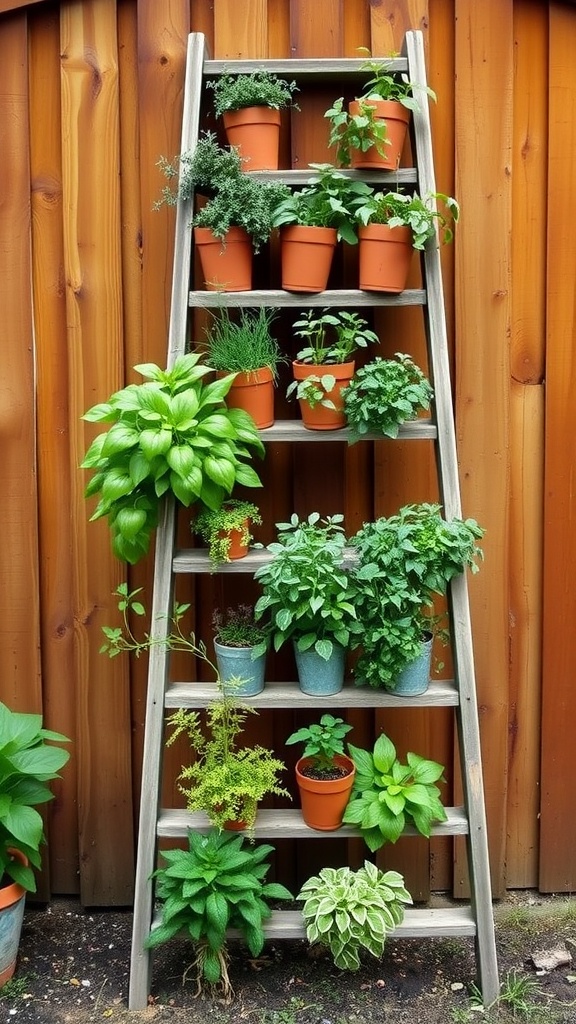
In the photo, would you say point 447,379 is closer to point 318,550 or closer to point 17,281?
point 318,550

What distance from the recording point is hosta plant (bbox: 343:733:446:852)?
2602 mm

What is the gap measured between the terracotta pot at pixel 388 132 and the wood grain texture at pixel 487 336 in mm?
303

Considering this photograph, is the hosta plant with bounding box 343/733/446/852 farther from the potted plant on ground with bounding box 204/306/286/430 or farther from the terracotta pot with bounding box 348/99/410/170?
the terracotta pot with bounding box 348/99/410/170

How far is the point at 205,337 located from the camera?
117 inches

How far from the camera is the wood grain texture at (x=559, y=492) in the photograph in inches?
117

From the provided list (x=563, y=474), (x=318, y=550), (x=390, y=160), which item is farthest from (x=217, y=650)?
(x=390, y=160)

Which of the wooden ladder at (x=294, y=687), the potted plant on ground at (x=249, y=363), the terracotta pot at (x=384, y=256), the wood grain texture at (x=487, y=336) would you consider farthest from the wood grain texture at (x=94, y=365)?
the wood grain texture at (x=487, y=336)

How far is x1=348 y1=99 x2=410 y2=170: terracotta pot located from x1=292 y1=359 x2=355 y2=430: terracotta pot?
58 centimetres

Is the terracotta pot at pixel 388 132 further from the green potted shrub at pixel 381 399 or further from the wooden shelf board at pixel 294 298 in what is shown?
the green potted shrub at pixel 381 399

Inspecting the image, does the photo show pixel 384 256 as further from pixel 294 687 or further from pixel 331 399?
pixel 294 687

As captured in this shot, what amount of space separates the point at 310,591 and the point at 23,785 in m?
1.06

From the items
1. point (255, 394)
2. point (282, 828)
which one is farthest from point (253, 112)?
point (282, 828)

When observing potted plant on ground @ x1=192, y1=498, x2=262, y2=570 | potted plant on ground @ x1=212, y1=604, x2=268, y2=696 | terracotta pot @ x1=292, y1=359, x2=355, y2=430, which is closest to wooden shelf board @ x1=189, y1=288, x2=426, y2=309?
terracotta pot @ x1=292, y1=359, x2=355, y2=430

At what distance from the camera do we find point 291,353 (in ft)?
9.76
